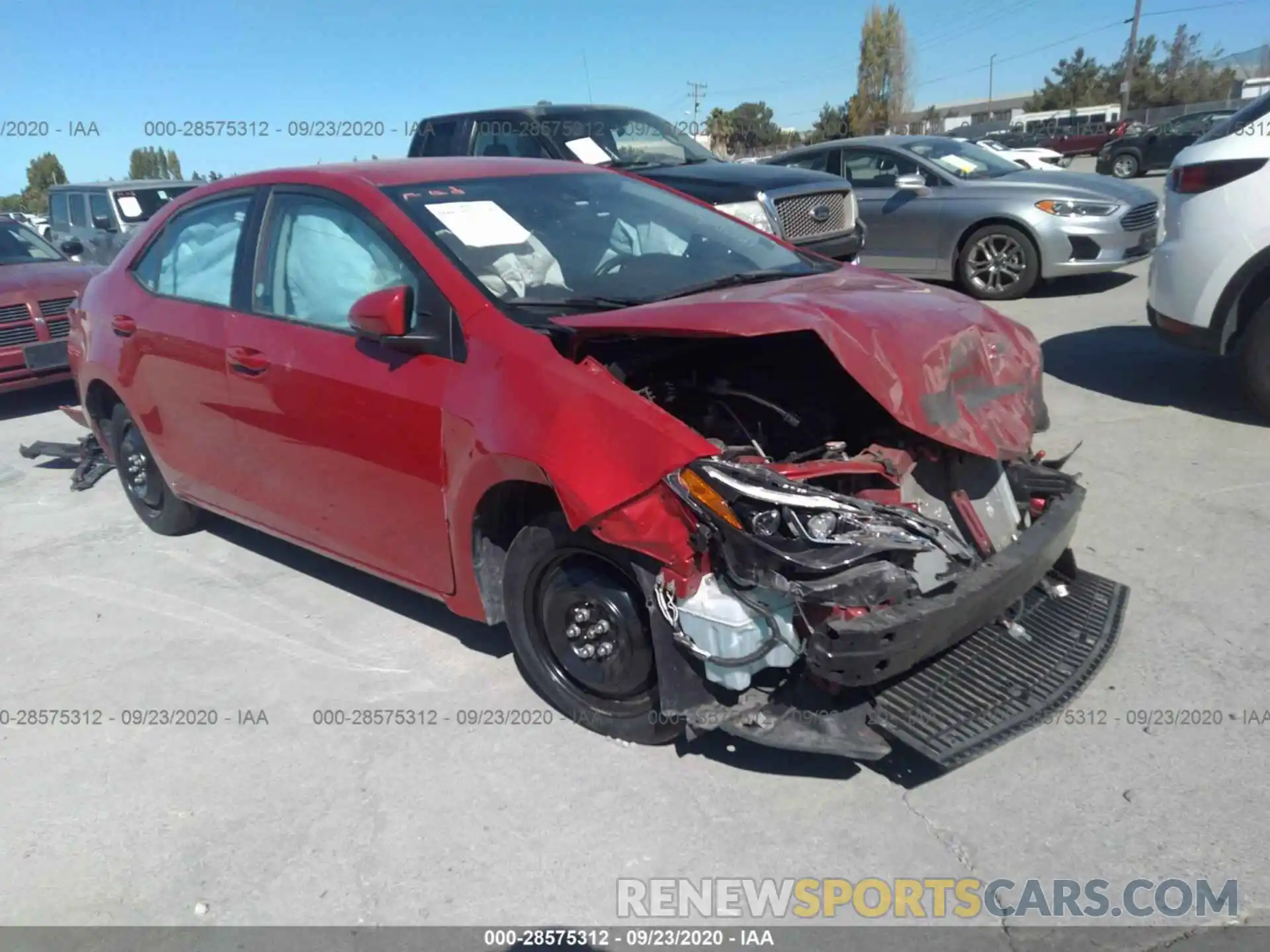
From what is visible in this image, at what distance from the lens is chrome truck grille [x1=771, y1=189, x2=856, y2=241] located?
8.28m

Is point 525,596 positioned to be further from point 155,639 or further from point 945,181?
point 945,181

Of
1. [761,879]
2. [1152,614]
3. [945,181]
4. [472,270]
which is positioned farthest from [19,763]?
[945,181]

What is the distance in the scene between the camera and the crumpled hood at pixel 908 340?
2945 mm

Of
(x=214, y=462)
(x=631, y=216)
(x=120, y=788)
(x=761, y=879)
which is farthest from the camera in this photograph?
(x=214, y=462)

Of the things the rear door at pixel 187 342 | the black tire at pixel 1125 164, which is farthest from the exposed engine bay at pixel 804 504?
the black tire at pixel 1125 164

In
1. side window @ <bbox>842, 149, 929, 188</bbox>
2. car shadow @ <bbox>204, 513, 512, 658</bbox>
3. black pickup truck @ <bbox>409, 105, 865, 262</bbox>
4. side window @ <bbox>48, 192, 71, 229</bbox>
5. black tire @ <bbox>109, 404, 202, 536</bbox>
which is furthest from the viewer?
side window @ <bbox>48, 192, 71, 229</bbox>

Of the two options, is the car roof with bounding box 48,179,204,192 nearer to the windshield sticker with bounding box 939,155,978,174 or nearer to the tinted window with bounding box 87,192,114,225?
the tinted window with bounding box 87,192,114,225

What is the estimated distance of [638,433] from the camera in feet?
9.50

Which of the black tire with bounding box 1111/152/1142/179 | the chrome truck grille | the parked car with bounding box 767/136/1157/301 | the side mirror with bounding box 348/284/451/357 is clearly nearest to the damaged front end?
the side mirror with bounding box 348/284/451/357

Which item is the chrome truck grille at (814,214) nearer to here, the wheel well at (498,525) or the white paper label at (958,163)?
the white paper label at (958,163)

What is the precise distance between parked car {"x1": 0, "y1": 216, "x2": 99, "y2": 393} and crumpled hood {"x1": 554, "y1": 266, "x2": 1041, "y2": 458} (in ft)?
Answer: 22.1

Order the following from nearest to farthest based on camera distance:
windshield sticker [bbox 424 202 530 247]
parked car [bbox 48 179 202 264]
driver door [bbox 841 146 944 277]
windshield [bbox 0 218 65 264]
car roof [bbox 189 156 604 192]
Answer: windshield sticker [bbox 424 202 530 247]
car roof [bbox 189 156 604 192]
windshield [bbox 0 218 65 264]
driver door [bbox 841 146 944 277]
parked car [bbox 48 179 202 264]

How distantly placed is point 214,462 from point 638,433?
252 centimetres

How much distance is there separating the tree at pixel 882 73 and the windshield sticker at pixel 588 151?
68.8 meters
